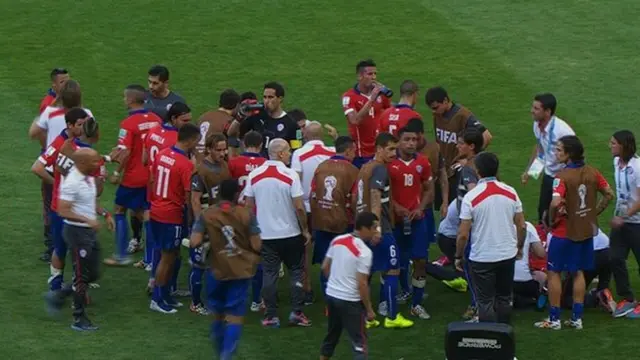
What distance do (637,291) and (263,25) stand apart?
1018 cm

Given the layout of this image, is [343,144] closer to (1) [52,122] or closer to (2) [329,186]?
(2) [329,186]

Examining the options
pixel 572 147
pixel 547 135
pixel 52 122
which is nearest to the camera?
pixel 572 147

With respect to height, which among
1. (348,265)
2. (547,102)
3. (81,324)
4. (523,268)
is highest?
(547,102)

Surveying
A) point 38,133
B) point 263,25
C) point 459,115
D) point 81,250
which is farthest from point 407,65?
point 81,250

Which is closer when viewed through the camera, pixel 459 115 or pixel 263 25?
pixel 459 115

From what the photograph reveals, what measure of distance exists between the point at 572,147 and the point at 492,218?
49.9 inches

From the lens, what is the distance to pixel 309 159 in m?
14.0

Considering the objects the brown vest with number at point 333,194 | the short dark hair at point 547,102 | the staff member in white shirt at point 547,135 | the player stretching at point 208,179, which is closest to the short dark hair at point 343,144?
the brown vest with number at point 333,194

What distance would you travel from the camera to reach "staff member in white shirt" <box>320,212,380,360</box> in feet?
38.2

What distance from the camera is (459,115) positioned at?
Answer: 48.6 ft

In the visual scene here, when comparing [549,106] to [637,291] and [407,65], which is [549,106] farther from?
[407,65]

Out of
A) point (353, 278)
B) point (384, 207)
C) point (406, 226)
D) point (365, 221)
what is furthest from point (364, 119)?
point (353, 278)

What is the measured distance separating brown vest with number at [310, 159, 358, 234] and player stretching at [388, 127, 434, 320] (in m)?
0.44

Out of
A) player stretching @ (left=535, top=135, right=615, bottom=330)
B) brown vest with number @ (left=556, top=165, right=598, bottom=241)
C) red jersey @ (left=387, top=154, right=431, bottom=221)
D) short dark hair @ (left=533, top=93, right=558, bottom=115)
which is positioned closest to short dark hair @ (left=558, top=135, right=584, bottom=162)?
player stretching @ (left=535, top=135, right=615, bottom=330)
